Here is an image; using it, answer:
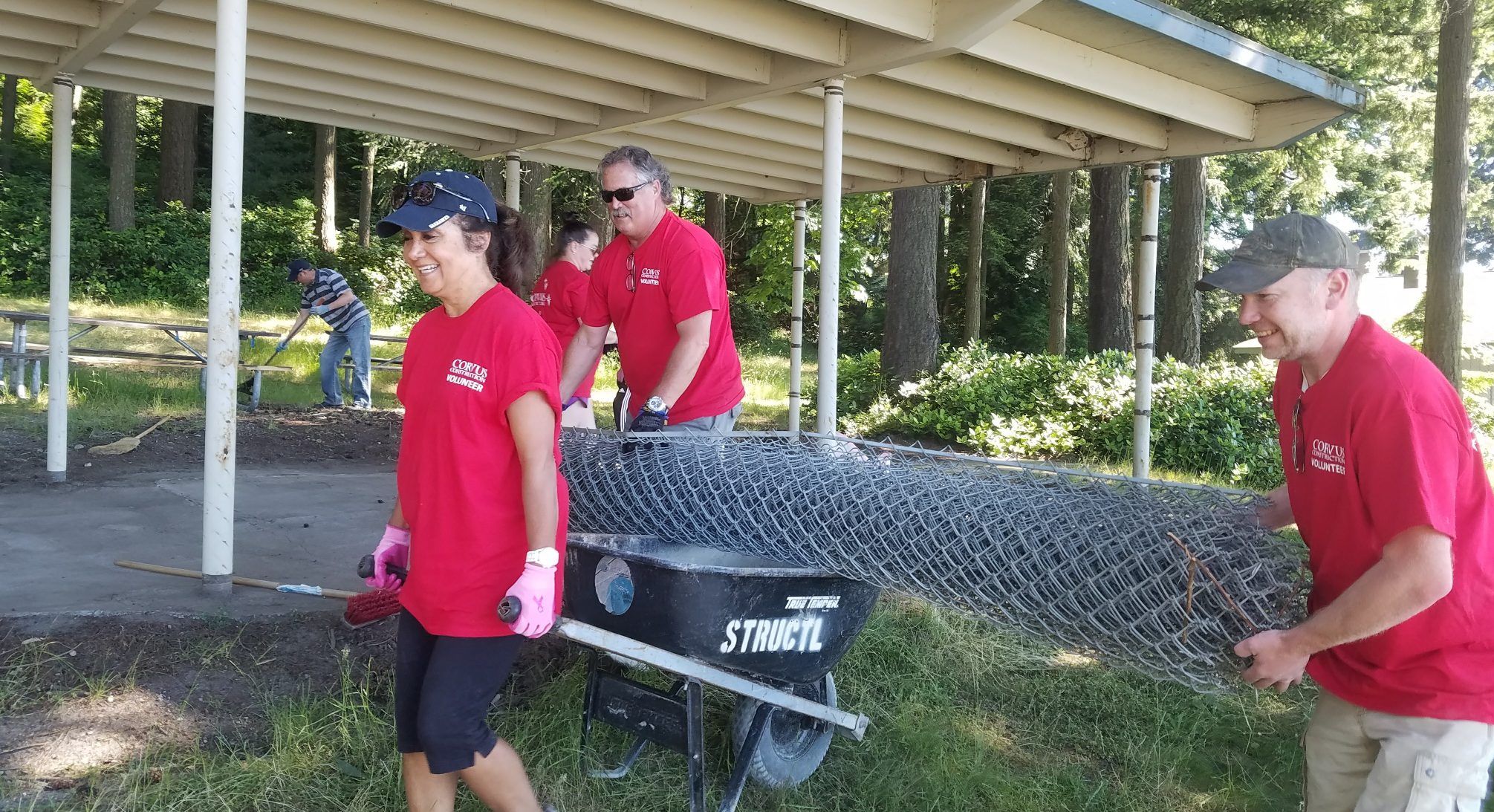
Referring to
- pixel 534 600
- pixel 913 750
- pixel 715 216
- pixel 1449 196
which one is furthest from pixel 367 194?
pixel 534 600

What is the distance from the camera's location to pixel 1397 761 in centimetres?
225

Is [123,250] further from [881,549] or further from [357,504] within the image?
[881,549]

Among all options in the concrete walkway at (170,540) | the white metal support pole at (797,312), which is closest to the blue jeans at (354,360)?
the concrete walkway at (170,540)

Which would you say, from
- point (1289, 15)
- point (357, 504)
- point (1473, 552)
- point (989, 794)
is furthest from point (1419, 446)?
point (1289, 15)

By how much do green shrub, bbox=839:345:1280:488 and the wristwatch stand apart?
913 centimetres

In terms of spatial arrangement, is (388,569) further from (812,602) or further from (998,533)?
(998,533)

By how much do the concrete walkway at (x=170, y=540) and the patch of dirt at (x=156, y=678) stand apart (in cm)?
19

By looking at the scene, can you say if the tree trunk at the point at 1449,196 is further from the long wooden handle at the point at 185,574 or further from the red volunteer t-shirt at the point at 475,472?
the red volunteer t-shirt at the point at 475,472

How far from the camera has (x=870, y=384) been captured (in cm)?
1457

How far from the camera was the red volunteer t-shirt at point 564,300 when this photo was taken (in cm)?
489

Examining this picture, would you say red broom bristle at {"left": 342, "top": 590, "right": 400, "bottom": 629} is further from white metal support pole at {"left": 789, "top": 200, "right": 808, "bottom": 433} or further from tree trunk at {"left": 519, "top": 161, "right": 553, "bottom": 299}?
tree trunk at {"left": 519, "top": 161, "right": 553, "bottom": 299}

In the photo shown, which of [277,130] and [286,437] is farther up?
[277,130]

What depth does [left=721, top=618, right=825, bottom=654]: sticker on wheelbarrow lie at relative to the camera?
297 cm

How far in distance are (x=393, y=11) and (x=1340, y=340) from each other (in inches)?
174
